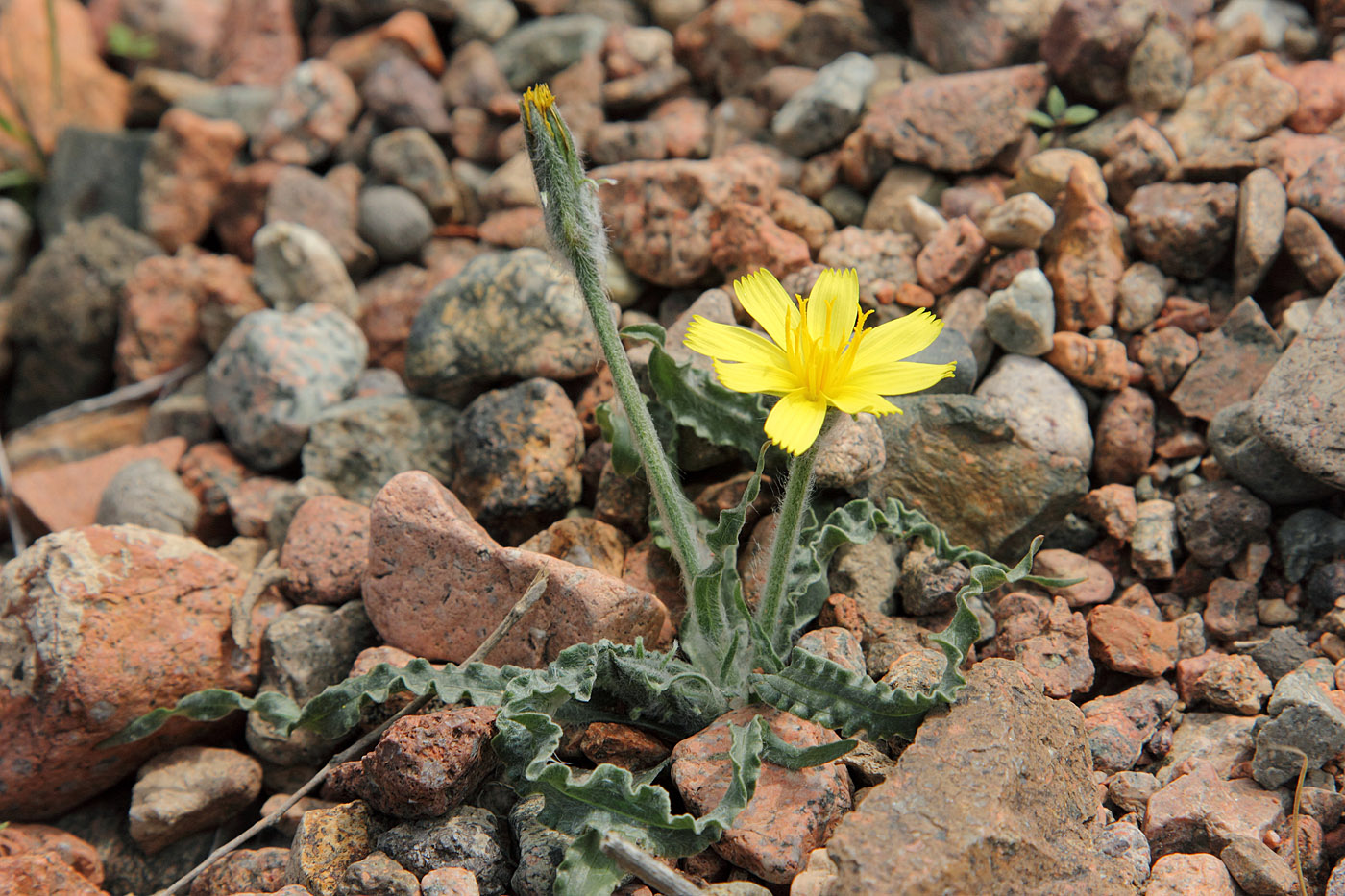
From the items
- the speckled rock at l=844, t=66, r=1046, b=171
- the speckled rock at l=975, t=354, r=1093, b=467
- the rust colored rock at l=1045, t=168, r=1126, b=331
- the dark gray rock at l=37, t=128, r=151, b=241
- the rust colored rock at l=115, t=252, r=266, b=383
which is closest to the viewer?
the speckled rock at l=975, t=354, r=1093, b=467

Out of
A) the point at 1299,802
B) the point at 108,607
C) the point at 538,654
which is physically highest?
the point at 108,607

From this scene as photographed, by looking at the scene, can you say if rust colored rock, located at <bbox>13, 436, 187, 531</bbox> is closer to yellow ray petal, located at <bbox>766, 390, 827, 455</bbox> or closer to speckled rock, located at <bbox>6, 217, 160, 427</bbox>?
speckled rock, located at <bbox>6, 217, 160, 427</bbox>

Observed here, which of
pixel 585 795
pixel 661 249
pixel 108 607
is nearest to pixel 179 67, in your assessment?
pixel 661 249

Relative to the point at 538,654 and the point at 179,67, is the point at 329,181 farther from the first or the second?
the point at 538,654

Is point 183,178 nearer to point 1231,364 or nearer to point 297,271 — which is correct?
point 297,271

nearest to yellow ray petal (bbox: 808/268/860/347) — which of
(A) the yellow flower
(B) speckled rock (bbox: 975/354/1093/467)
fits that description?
(A) the yellow flower

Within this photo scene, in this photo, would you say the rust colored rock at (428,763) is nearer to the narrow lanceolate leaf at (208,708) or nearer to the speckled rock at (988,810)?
the narrow lanceolate leaf at (208,708)
